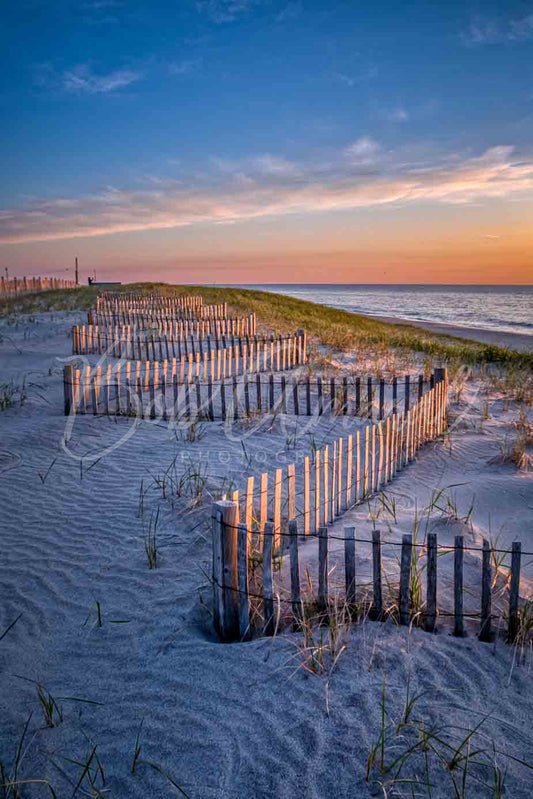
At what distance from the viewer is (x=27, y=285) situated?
38.8 metres

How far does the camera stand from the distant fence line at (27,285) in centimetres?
3669

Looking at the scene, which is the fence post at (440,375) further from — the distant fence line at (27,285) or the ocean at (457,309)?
the distant fence line at (27,285)

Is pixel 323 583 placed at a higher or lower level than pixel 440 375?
lower

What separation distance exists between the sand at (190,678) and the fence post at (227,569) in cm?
17

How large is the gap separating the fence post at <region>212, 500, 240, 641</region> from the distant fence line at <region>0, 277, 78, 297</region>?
123 ft

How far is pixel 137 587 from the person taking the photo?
4.52 m

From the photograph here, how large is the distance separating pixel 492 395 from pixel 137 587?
929cm

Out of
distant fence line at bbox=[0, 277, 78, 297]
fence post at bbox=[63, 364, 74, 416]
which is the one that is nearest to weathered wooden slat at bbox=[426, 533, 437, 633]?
fence post at bbox=[63, 364, 74, 416]

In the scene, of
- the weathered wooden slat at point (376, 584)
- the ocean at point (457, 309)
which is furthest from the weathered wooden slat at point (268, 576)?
the ocean at point (457, 309)

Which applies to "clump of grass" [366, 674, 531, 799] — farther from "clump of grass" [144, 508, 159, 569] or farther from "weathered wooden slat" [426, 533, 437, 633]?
"clump of grass" [144, 508, 159, 569]

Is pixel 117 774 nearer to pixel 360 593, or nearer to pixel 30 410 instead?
pixel 360 593

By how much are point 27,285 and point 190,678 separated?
40.3 metres

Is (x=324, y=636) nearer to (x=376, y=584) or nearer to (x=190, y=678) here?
(x=376, y=584)

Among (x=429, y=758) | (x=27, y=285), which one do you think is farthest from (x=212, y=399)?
(x=27, y=285)
